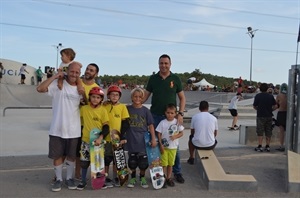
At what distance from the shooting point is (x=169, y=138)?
551 cm

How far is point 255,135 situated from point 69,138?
611cm

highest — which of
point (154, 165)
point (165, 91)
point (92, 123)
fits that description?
point (165, 91)

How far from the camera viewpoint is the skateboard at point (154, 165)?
5273mm

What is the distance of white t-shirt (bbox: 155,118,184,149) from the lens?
5520 millimetres

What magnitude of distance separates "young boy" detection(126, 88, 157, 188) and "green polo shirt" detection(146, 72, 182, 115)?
425 mm

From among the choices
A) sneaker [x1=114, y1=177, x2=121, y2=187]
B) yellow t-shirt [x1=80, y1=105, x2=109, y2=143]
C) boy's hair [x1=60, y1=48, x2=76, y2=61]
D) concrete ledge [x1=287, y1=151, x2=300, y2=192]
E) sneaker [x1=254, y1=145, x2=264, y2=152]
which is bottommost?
sneaker [x1=254, y1=145, x2=264, y2=152]

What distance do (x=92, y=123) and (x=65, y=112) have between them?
41 cm

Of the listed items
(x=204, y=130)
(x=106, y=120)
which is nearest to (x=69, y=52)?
(x=106, y=120)

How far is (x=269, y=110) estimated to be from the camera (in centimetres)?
870

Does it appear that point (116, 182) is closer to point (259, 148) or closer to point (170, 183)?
point (170, 183)

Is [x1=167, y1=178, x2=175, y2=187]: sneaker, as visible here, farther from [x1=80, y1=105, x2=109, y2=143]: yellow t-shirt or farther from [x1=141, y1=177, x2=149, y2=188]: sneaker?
[x1=80, y1=105, x2=109, y2=143]: yellow t-shirt

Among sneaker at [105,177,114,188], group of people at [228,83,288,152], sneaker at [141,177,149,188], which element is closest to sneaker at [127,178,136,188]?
sneaker at [141,177,149,188]

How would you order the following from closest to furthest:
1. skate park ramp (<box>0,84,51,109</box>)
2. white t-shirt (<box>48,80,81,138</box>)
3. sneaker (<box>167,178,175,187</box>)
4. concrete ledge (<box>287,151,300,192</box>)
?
white t-shirt (<box>48,80,81,138</box>)
concrete ledge (<box>287,151,300,192</box>)
sneaker (<box>167,178,175,187</box>)
skate park ramp (<box>0,84,51,109</box>)

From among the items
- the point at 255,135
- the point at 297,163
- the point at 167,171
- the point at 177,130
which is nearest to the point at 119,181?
the point at 167,171
